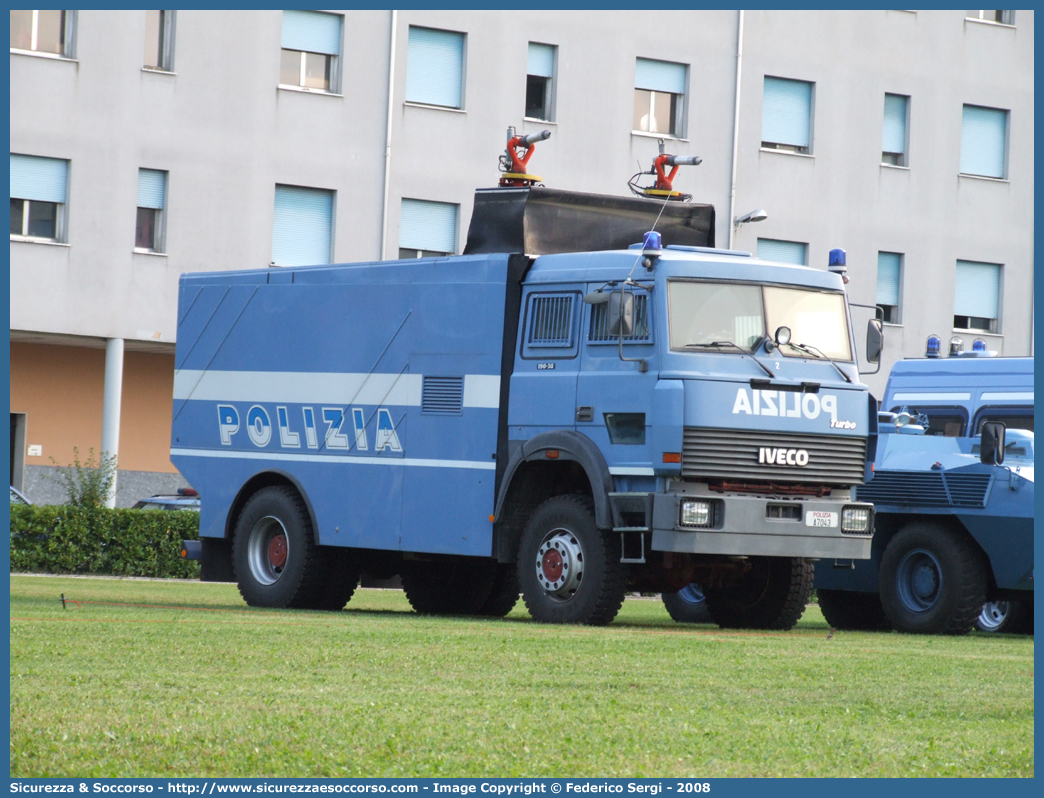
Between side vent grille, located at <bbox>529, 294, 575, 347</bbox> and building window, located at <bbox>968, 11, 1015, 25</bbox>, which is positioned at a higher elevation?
building window, located at <bbox>968, 11, 1015, 25</bbox>

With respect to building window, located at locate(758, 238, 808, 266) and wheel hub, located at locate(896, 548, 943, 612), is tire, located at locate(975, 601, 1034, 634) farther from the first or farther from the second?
building window, located at locate(758, 238, 808, 266)

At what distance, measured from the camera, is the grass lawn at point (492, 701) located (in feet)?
22.8

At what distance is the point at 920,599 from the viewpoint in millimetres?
17375

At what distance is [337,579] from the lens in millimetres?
18281

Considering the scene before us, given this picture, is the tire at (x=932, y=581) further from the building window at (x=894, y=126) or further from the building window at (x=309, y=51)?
the building window at (x=894, y=126)

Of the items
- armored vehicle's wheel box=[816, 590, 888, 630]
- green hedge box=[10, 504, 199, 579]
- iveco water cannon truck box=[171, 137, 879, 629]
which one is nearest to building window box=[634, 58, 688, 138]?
green hedge box=[10, 504, 199, 579]

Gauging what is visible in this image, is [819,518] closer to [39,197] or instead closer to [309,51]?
[39,197]

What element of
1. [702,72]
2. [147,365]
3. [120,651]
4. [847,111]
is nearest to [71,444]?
[147,365]

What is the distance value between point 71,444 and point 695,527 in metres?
22.0

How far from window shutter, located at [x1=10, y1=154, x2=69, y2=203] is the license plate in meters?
19.2

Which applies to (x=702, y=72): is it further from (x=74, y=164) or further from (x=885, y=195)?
(x=74, y=164)

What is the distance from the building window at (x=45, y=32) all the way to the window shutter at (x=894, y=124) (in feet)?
53.5

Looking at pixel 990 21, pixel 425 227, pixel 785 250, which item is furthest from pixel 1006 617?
pixel 990 21

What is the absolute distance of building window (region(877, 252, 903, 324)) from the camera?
39000 millimetres
